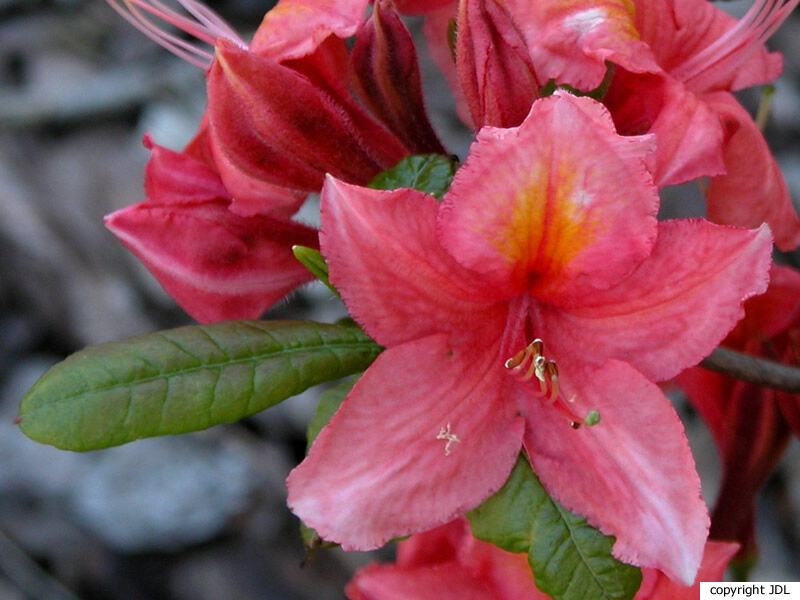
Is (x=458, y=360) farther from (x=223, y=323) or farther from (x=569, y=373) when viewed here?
(x=223, y=323)

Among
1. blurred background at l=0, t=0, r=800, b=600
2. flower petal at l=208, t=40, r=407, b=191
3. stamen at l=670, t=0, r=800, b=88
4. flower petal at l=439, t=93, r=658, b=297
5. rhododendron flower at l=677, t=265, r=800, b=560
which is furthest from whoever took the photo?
blurred background at l=0, t=0, r=800, b=600

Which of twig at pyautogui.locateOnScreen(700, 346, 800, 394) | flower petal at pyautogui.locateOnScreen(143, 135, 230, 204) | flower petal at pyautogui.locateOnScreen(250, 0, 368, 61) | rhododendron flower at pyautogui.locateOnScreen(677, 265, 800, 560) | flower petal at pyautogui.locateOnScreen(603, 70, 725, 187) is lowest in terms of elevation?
Result: rhododendron flower at pyautogui.locateOnScreen(677, 265, 800, 560)

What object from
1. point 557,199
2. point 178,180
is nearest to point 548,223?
point 557,199

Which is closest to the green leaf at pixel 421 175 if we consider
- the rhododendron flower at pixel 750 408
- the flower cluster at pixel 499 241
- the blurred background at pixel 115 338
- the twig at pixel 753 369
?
the flower cluster at pixel 499 241

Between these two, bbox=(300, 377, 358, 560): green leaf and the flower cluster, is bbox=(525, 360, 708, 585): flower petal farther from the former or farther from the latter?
bbox=(300, 377, 358, 560): green leaf

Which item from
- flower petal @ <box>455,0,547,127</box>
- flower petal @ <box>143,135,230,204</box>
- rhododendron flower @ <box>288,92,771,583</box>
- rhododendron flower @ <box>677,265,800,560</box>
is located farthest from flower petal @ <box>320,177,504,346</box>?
rhododendron flower @ <box>677,265,800,560</box>

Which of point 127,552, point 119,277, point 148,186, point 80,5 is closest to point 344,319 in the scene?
point 148,186

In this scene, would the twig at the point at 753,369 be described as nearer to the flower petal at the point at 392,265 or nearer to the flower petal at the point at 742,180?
the flower petal at the point at 742,180
